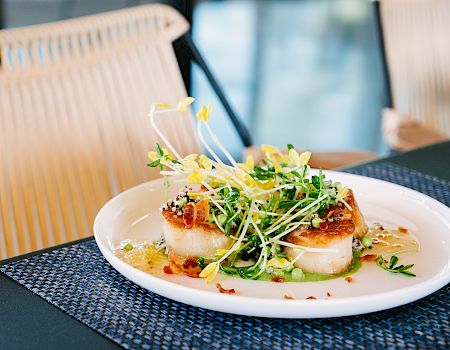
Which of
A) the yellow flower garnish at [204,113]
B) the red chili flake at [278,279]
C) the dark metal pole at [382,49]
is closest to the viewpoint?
the red chili flake at [278,279]

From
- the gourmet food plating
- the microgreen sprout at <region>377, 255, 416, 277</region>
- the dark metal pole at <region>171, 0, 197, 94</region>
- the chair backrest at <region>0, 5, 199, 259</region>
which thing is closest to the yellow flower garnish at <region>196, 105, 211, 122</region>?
the gourmet food plating

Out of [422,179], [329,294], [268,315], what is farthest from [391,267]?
[422,179]

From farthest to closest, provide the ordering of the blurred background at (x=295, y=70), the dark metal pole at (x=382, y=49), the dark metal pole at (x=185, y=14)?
the blurred background at (x=295, y=70) → the dark metal pole at (x=185, y=14) → the dark metal pole at (x=382, y=49)

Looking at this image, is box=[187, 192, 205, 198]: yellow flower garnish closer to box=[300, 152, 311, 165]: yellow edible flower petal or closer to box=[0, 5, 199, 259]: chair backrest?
box=[300, 152, 311, 165]: yellow edible flower petal

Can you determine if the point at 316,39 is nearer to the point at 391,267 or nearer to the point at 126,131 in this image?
the point at 126,131

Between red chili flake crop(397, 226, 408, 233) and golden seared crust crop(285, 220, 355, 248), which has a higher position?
golden seared crust crop(285, 220, 355, 248)

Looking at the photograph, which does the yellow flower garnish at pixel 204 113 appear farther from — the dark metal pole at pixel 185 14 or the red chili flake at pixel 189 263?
the dark metal pole at pixel 185 14

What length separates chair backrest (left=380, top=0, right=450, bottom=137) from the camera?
9.22 feet

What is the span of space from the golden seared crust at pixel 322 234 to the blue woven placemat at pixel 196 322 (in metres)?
0.12

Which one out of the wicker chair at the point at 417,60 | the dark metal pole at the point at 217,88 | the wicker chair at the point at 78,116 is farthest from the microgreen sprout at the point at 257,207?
the wicker chair at the point at 417,60

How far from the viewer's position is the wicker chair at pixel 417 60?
2.80 m

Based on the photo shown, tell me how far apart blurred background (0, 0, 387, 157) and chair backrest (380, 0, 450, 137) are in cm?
146

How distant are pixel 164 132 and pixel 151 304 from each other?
36.5 inches

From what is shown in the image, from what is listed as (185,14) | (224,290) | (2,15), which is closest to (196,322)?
(224,290)
